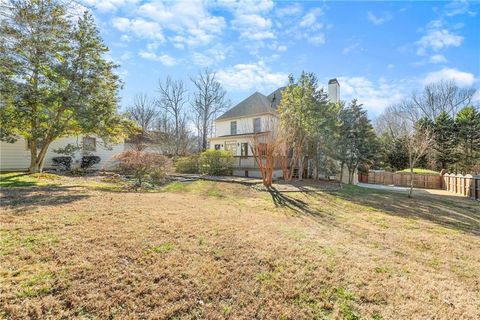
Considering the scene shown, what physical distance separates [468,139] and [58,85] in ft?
110

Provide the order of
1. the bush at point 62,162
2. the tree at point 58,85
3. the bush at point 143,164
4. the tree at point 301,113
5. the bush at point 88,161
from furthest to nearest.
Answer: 1. the bush at point 88,161
2. the bush at point 62,162
3. the tree at point 301,113
4. the bush at point 143,164
5. the tree at point 58,85

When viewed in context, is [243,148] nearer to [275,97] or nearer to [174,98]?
[275,97]

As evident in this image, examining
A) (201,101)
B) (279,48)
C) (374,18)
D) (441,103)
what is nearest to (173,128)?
(201,101)

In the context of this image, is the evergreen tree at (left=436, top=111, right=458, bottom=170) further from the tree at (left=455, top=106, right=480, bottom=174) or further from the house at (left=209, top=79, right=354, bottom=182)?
the house at (left=209, top=79, right=354, bottom=182)

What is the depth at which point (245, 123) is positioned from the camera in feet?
73.8

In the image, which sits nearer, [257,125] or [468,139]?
[257,125]

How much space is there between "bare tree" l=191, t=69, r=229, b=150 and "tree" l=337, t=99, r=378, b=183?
70.6 feet

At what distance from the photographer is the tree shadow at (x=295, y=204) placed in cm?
711

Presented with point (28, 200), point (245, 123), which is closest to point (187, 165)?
point (245, 123)

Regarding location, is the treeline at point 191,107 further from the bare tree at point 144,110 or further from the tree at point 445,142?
the tree at point 445,142

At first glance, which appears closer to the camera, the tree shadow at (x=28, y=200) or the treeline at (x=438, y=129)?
the tree shadow at (x=28, y=200)

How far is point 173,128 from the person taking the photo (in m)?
33.9

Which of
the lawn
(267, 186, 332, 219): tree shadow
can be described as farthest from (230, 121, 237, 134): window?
the lawn

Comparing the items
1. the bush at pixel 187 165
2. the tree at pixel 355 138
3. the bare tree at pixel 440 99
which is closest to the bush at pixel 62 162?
the bush at pixel 187 165
